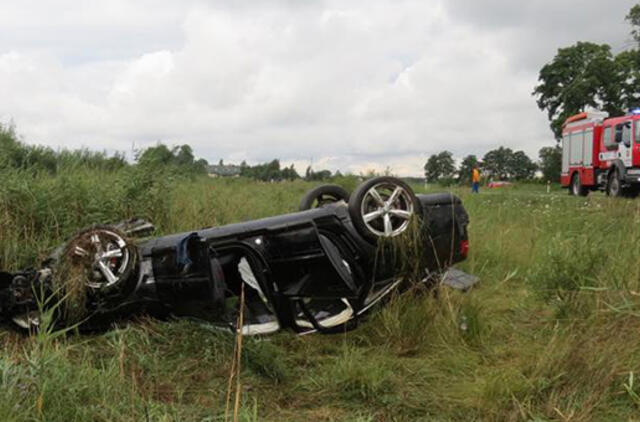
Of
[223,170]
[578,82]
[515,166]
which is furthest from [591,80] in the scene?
[223,170]

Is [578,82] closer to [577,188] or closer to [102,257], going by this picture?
[577,188]

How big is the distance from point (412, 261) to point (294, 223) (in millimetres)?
845

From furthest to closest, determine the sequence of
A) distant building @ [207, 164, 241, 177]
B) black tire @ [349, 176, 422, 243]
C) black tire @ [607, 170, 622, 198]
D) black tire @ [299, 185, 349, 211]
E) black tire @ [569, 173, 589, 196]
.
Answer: black tire @ [569, 173, 589, 196] < black tire @ [607, 170, 622, 198] < distant building @ [207, 164, 241, 177] < black tire @ [299, 185, 349, 211] < black tire @ [349, 176, 422, 243]

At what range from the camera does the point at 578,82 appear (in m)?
50.2

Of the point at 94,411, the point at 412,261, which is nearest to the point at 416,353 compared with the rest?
the point at 412,261

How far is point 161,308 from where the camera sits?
3.55 metres

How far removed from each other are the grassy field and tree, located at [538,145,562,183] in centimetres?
5306

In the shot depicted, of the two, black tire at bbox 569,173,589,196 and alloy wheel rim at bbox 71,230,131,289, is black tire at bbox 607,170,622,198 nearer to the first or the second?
black tire at bbox 569,173,589,196

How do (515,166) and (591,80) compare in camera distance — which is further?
(515,166)

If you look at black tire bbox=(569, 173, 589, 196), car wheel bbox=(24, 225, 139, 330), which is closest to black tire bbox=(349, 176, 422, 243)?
car wheel bbox=(24, 225, 139, 330)

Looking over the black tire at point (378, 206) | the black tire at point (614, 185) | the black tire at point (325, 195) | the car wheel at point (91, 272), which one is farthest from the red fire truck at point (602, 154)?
the car wheel at point (91, 272)

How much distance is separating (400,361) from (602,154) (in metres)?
18.5

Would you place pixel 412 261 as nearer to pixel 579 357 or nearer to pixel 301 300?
pixel 301 300

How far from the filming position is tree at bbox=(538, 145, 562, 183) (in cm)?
5529
